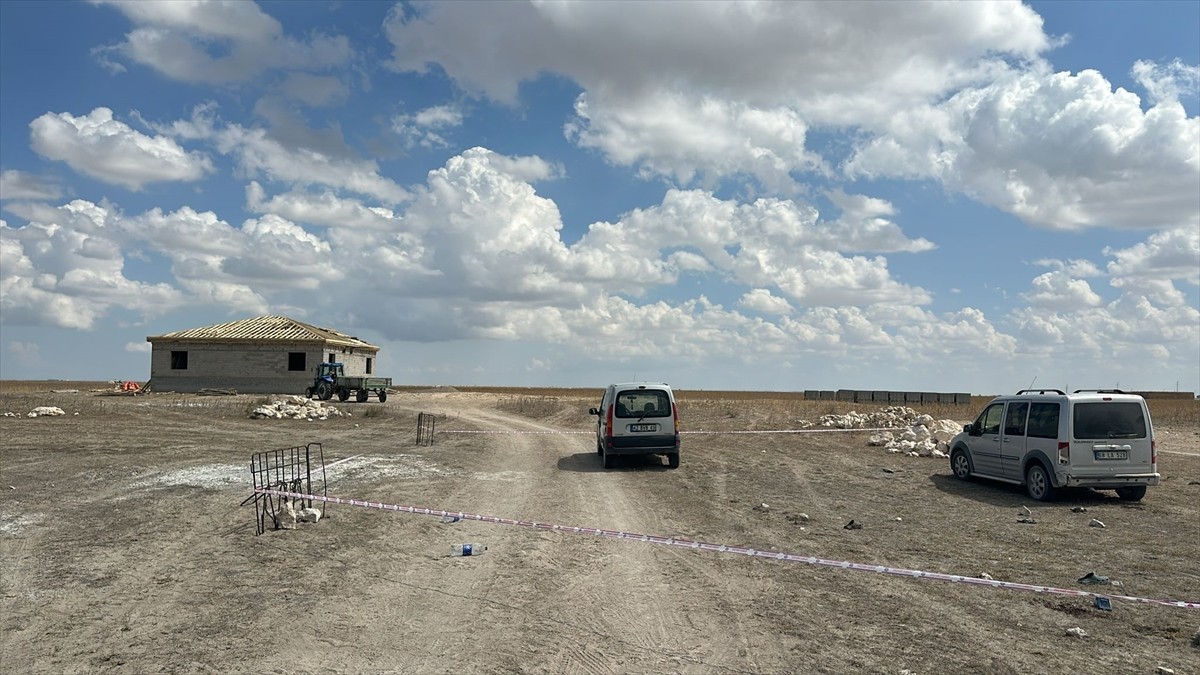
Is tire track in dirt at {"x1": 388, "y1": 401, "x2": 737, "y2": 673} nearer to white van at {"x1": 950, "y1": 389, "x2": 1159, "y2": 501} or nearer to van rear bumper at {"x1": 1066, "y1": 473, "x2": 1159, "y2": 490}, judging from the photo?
white van at {"x1": 950, "y1": 389, "x2": 1159, "y2": 501}

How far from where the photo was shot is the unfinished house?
5425cm

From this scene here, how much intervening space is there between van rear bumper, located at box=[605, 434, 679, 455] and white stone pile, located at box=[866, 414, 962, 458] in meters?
7.35

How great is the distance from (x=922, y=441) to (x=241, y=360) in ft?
151

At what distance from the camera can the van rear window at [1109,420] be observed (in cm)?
1318

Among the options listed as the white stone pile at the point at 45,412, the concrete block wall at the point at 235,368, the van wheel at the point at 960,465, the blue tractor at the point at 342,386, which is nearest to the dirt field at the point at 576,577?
the van wheel at the point at 960,465

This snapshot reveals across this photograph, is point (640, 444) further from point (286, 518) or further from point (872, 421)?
point (872, 421)

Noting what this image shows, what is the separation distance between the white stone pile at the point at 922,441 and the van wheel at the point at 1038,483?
19.9ft

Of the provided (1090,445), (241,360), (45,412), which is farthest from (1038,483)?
(241,360)

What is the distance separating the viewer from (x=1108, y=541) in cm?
1025

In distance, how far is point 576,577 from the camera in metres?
7.95

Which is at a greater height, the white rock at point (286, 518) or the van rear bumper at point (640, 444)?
the van rear bumper at point (640, 444)

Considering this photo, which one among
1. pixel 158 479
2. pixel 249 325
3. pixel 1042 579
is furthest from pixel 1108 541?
pixel 249 325

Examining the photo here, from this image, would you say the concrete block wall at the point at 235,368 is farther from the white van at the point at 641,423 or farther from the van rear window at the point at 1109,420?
the van rear window at the point at 1109,420

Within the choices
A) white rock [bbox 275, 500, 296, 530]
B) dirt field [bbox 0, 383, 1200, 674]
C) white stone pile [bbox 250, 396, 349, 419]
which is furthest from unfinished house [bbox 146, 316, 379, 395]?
white rock [bbox 275, 500, 296, 530]
